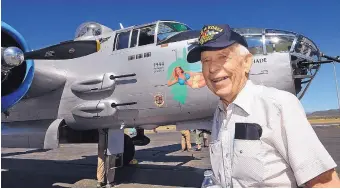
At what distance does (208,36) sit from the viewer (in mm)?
1975

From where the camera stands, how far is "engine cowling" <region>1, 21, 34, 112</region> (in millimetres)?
7445

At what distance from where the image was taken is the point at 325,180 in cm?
163

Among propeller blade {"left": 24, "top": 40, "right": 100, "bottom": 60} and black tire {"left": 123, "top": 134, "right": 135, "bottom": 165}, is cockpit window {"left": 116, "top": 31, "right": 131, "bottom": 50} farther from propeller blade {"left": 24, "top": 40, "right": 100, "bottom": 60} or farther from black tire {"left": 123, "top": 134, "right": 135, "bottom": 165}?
black tire {"left": 123, "top": 134, "right": 135, "bottom": 165}

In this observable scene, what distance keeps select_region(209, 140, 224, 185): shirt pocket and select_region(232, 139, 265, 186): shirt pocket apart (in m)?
0.14

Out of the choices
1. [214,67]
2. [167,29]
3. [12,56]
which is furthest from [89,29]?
[214,67]

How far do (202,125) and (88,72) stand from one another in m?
3.92

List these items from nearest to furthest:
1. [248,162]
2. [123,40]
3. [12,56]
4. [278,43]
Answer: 1. [248,162]
2. [12,56]
3. [278,43]
4. [123,40]

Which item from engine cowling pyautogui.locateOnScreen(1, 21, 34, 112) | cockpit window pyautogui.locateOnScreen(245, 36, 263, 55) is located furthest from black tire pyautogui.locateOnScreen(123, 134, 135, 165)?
cockpit window pyautogui.locateOnScreen(245, 36, 263, 55)

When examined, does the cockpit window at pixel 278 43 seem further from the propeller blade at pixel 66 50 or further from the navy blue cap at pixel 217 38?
the navy blue cap at pixel 217 38

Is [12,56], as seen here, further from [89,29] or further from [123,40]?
[89,29]

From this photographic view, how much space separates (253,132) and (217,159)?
1.23ft

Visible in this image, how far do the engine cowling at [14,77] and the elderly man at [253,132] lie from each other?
6934mm

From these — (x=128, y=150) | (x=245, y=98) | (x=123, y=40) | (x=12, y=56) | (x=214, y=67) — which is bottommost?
(x=128, y=150)

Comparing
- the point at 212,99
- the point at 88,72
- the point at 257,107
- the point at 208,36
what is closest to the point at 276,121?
the point at 257,107
